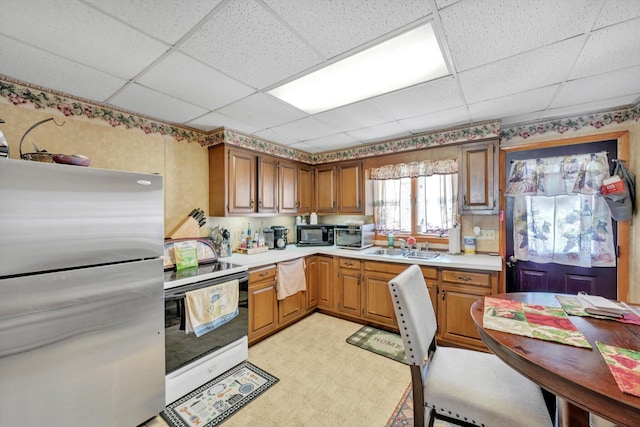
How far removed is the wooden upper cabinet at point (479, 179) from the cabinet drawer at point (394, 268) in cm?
82

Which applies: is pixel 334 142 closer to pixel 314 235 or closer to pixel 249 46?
pixel 314 235

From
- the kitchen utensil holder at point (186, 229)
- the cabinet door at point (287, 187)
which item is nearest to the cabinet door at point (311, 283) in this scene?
the cabinet door at point (287, 187)

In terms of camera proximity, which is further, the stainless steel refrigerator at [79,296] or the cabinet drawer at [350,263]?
the cabinet drawer at [350,263]

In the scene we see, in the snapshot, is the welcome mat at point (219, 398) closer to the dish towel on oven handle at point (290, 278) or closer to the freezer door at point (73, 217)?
the dish towel on oven handle at point (290, 278)

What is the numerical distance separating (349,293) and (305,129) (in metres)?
2.12

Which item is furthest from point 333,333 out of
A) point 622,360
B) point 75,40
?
point 75,40

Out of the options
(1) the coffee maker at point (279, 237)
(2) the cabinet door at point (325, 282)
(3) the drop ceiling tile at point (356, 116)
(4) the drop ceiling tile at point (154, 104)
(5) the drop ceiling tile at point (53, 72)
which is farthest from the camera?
(1) the coffee maker at point (279, 237)

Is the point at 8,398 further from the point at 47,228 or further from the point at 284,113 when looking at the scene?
the point at 284,113

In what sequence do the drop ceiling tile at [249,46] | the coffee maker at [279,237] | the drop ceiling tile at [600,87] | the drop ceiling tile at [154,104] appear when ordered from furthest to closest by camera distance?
the coffee maker at [279,237]
the drop ceiling tile at [154,104]
the drop ceiling tile at [600,87]
the drop ceiling tile at [249,46]

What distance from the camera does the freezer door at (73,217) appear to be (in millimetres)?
1273

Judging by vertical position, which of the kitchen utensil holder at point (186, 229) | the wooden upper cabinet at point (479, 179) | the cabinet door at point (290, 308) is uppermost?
the wooden upper cabinet at point (479, 179)

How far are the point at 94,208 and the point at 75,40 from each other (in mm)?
938

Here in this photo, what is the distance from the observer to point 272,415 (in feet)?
5.80

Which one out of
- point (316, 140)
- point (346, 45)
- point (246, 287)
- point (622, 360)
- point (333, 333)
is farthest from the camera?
point (316, 140)
